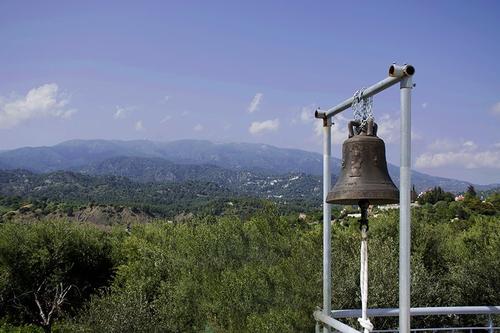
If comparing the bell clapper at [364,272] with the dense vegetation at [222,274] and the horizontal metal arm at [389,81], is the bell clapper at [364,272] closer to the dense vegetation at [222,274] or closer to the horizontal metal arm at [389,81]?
the horizontal metal arm at [389,81]

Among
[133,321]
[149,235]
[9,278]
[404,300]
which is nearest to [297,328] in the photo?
[133,321]

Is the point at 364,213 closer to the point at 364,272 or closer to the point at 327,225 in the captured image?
the point at 364,272

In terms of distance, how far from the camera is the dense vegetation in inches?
749

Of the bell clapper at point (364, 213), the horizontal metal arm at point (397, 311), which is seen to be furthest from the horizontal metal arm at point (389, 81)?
the horizontal metal arm at point (397, 311)

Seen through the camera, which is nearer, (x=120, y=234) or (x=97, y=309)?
(x=97, y=309)

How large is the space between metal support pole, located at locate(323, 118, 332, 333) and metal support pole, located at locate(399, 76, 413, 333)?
67.3 inches

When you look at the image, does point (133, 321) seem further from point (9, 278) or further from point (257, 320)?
point (9, 278)

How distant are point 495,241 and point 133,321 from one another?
17551 millimetres

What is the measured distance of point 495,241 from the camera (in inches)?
1012

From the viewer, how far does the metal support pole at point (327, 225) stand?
5.75 meters

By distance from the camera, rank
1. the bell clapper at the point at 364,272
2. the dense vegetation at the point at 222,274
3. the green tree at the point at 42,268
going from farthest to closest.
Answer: the green tree at the point at 42,268 → the dense vegetation at the point at 222,274 → the bell clapper at the point at 364,272

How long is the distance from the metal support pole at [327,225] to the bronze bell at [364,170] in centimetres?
79

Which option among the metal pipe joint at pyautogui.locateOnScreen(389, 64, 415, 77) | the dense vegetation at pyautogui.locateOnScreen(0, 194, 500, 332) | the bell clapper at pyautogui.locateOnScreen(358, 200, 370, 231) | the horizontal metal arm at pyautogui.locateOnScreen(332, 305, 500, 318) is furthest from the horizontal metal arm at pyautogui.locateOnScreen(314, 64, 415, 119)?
Answer: the dense vegetation at pyautogui.locateOnScreen(0, 194, 500, 332)

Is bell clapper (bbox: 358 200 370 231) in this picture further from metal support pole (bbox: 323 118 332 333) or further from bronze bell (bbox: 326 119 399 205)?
metal support pole (bbox: 323 118 332 333)
